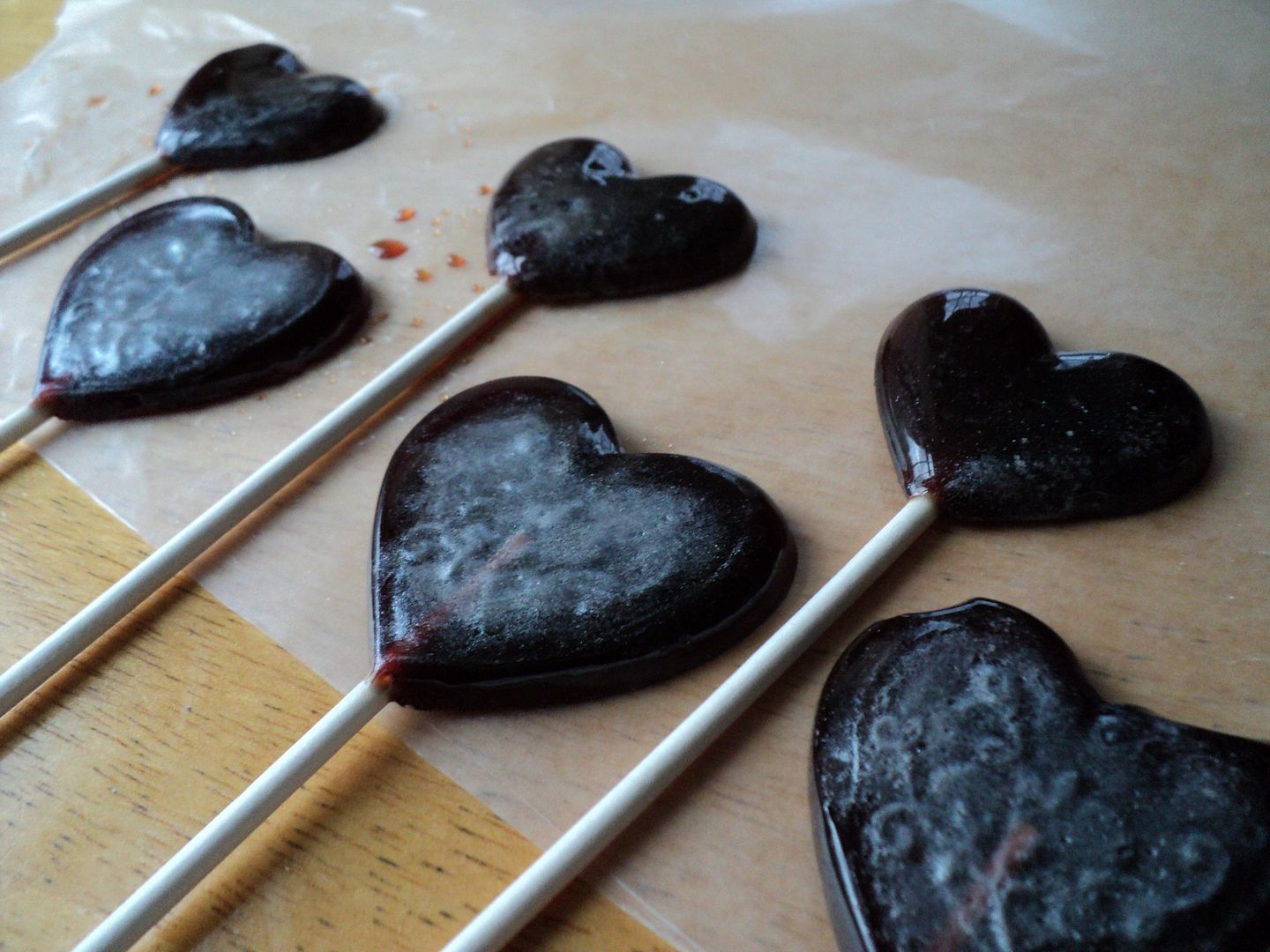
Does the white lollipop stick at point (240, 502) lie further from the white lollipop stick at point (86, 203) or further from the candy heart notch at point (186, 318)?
the white lollipop stick at point (86, 203)

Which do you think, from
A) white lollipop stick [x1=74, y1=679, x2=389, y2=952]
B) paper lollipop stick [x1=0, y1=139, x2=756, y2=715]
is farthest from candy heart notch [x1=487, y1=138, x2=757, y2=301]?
white lollipop stick [x1=74, y1=679, x2=389, y2=952]

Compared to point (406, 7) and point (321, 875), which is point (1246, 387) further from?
point (406, 7)

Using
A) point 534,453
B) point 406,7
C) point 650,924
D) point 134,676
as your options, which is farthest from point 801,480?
point 406,7

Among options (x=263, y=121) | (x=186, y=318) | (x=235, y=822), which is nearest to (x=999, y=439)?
(x=235, y=822)

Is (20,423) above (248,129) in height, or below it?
below

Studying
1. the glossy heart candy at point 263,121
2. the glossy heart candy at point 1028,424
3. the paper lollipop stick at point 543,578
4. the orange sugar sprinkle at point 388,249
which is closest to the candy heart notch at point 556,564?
the paper lollipop stick at point 543,578

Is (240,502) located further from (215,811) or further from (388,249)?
(388,249)
